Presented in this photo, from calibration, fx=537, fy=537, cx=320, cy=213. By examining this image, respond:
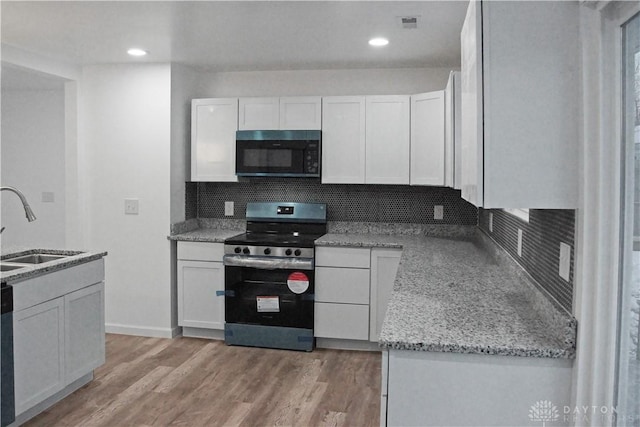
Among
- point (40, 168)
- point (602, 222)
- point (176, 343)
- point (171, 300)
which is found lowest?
point (176, 343)

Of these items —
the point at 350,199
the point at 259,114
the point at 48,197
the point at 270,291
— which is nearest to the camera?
the point at 270,291

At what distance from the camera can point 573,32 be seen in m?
1.64

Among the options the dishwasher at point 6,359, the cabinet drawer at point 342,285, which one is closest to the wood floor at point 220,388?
the dishwasher at point 6,359

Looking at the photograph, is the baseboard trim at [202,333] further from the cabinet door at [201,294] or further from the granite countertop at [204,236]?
the granite countertop at [204,236]

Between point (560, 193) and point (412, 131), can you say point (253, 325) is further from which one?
point (560, 193)

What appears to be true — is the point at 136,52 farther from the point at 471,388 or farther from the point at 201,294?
the point at 471,388

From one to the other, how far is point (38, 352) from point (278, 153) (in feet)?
7.46

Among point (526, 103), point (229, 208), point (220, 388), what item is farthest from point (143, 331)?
point (526, 103)

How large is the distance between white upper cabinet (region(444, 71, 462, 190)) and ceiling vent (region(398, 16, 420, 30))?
0.41 metres

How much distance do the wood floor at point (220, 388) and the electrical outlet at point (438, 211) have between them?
1.26m

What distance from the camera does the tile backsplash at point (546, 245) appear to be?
5.74 ft

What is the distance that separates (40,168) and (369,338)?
12.8 ft

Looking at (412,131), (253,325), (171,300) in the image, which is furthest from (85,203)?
(412,131)

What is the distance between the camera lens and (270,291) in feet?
13.9
